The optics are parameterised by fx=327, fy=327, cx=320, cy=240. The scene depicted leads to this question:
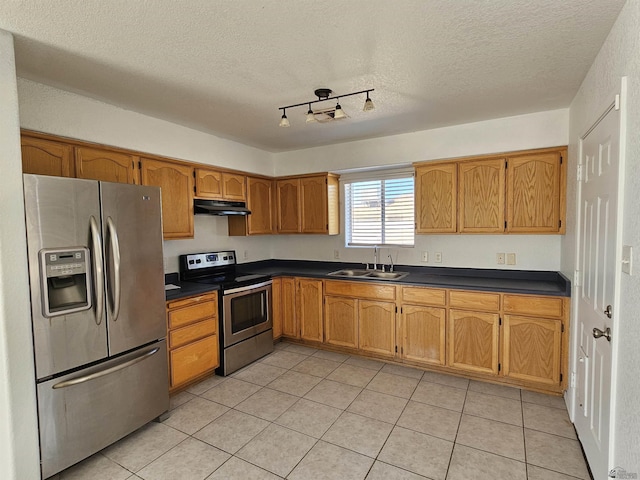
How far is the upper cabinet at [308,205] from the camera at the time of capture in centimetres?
417

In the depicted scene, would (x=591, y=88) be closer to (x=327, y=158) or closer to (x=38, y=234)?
(x=327, y=158)

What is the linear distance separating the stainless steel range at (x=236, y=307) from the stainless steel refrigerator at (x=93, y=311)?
0.80 metres

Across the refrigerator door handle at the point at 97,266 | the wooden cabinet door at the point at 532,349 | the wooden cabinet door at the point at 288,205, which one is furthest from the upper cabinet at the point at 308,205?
the refrigerator door handle at the point at 97,266

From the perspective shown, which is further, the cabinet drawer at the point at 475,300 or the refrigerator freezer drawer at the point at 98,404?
the cabinet drawer at the point at 475,300

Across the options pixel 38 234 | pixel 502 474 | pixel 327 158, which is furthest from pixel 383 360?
pixel 38 234

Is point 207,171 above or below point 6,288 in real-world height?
above

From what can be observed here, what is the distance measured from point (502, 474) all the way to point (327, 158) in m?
3.50

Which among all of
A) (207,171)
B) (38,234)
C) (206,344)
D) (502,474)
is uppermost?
(207,171)

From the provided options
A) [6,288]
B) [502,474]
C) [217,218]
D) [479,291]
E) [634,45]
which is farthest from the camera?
[217,218]

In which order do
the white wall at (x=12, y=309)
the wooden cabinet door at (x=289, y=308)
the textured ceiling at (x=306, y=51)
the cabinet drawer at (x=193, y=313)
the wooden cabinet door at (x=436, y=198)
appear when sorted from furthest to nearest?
the wooden cabinet door at (x=289, y=308) < the wooden cabinet door at (x=436, y=198) < the cabinet drawer at (x=193, y=313) < the white wall at (x=12, y=309) < the textured ceiling at (x=306, y=51)

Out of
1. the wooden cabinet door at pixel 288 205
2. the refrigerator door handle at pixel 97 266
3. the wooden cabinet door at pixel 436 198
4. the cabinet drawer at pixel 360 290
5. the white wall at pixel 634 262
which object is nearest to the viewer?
the white wall at pixel 634 262

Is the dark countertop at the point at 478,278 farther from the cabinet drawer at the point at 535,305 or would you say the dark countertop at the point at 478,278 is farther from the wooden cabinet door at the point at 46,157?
the wooden cabinet door at the point at 46,157

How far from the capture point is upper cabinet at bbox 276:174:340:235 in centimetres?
417

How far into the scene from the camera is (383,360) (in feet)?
11.7
